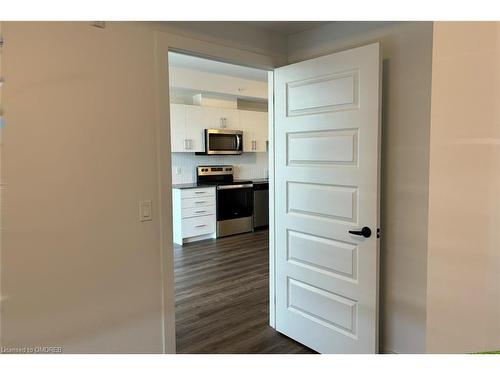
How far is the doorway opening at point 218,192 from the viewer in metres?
3.50

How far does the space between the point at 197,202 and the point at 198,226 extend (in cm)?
38

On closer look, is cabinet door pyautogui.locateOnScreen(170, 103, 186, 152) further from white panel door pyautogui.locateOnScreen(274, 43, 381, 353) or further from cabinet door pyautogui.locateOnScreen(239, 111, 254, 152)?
white panel door pyautogui.locateOnScreen(274, 43, 381, 353)

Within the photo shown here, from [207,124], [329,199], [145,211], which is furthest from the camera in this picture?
[207,124]

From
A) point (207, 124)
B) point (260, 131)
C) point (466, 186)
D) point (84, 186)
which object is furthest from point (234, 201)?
point (466, 186)

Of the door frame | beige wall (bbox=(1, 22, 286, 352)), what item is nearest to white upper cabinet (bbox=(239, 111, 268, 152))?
the door frame

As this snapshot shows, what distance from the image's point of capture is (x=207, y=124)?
589 cm

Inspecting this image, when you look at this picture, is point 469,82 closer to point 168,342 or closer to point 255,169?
point 168,342

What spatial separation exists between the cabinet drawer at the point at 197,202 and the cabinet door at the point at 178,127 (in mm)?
820

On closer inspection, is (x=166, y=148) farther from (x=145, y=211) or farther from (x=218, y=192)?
(x=218, y=192)

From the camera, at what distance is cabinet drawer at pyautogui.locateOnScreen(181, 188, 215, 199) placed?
17.6 feet

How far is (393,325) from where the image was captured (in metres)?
2.21

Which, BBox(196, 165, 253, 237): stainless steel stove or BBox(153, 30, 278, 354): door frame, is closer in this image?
BBox(153, 30, 278, 354): door frame

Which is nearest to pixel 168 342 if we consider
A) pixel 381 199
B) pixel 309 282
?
pixel 309 282

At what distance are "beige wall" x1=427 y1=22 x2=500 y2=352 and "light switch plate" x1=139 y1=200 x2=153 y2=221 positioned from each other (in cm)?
148
